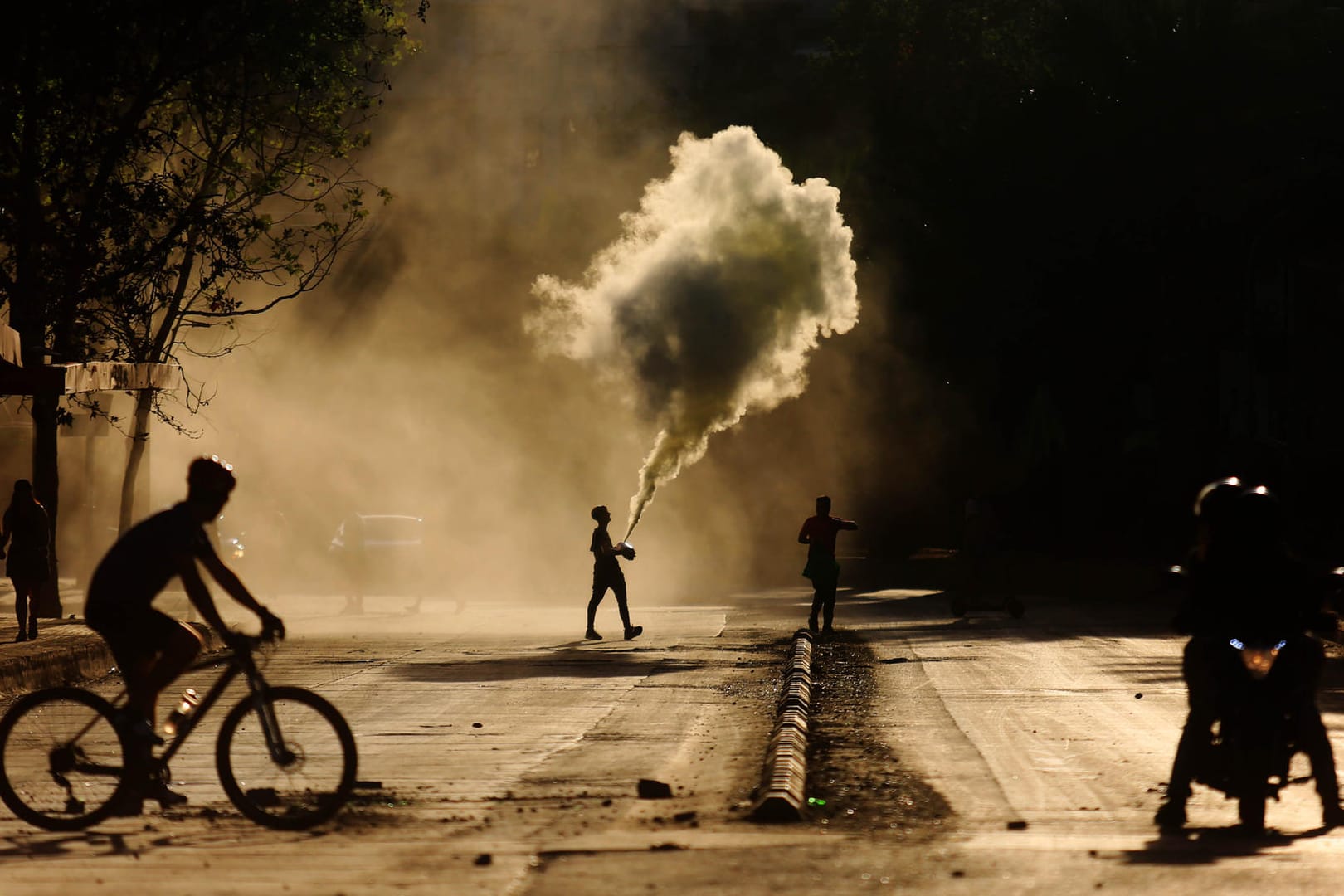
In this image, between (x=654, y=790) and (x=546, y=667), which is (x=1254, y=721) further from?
(x=546, y=667)

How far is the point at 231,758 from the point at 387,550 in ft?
84.6

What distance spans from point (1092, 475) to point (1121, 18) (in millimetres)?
10403

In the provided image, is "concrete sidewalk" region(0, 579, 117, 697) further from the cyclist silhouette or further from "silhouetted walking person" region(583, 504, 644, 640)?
the cyclist silhouette

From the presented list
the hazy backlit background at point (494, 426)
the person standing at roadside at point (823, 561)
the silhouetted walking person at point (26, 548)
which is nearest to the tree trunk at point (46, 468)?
the silhouetted walking person at point (26, 548)

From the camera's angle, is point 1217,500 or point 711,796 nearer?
point 1217,500

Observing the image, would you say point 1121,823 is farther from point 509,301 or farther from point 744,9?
point 744,9

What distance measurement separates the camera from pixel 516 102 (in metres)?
80.4

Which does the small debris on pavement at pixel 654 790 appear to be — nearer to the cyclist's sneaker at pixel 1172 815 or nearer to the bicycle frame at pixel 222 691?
the bicycle frame at pixel 222 691

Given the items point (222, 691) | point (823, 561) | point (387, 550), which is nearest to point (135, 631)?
point (222, 691)

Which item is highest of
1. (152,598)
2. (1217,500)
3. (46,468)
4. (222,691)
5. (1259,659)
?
(46,468)

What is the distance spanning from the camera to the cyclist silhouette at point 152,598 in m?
8.56

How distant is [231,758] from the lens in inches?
340

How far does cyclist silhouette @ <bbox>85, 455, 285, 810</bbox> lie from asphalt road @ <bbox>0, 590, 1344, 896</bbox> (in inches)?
20.3

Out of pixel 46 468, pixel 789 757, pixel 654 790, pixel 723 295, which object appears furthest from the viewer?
pixel 723 295
